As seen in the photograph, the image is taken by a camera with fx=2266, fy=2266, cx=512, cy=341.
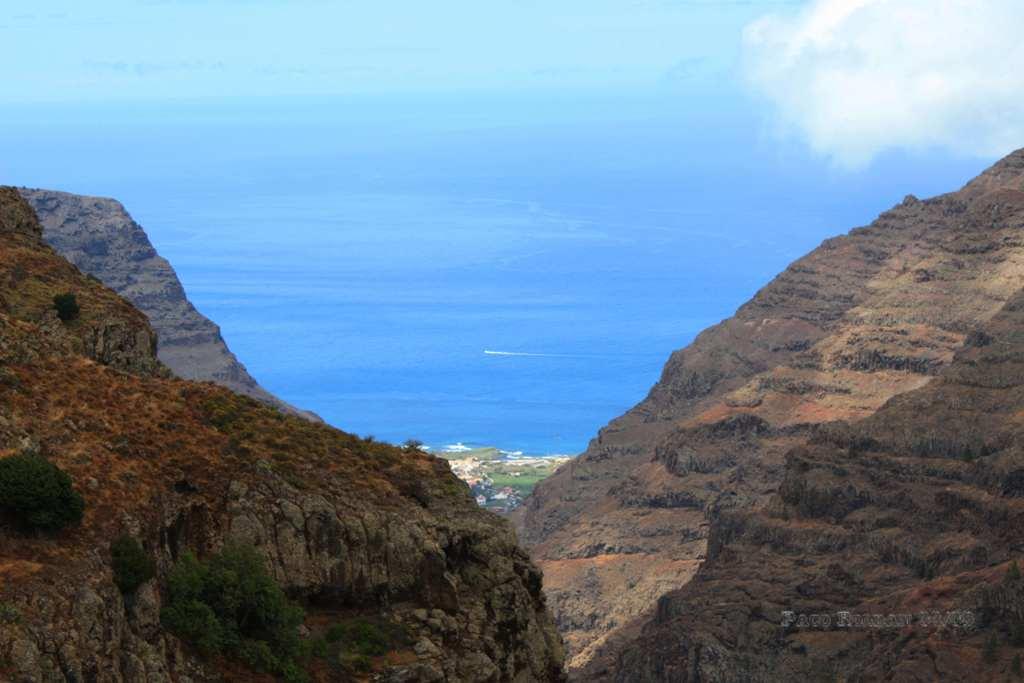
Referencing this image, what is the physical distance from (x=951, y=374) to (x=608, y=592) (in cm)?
2435

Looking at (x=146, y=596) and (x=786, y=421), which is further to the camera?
(x=786, y=421)

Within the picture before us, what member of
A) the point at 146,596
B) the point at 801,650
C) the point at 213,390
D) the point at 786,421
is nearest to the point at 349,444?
the point at 213,390

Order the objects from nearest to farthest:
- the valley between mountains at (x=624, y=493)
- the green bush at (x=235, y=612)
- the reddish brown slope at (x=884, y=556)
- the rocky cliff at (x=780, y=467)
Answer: the green bush at (x=235, y=612)
the valley between mountains at (x=624, y=493)
the reddish brown slope at (x=884, y=556)
the rocky cliff at (x=780, y=467)

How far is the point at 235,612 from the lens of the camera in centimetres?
3994

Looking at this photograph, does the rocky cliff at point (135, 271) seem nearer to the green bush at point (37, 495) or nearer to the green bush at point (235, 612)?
the green bush at point (235, 612)

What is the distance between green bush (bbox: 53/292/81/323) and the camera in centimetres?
5056

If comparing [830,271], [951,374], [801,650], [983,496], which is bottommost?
[801,650]

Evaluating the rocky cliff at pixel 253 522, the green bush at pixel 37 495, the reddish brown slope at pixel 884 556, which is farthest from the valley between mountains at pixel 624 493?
the green bush at pixel 37 495

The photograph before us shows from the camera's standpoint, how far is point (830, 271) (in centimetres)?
18250

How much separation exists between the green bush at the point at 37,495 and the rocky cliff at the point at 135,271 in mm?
133713

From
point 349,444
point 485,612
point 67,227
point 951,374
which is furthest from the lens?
point 67,227

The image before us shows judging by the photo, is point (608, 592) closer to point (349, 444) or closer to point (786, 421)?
point (786, 421)

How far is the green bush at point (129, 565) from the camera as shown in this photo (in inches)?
1483

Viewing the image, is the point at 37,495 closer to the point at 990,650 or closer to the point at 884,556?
the point at 990,650
